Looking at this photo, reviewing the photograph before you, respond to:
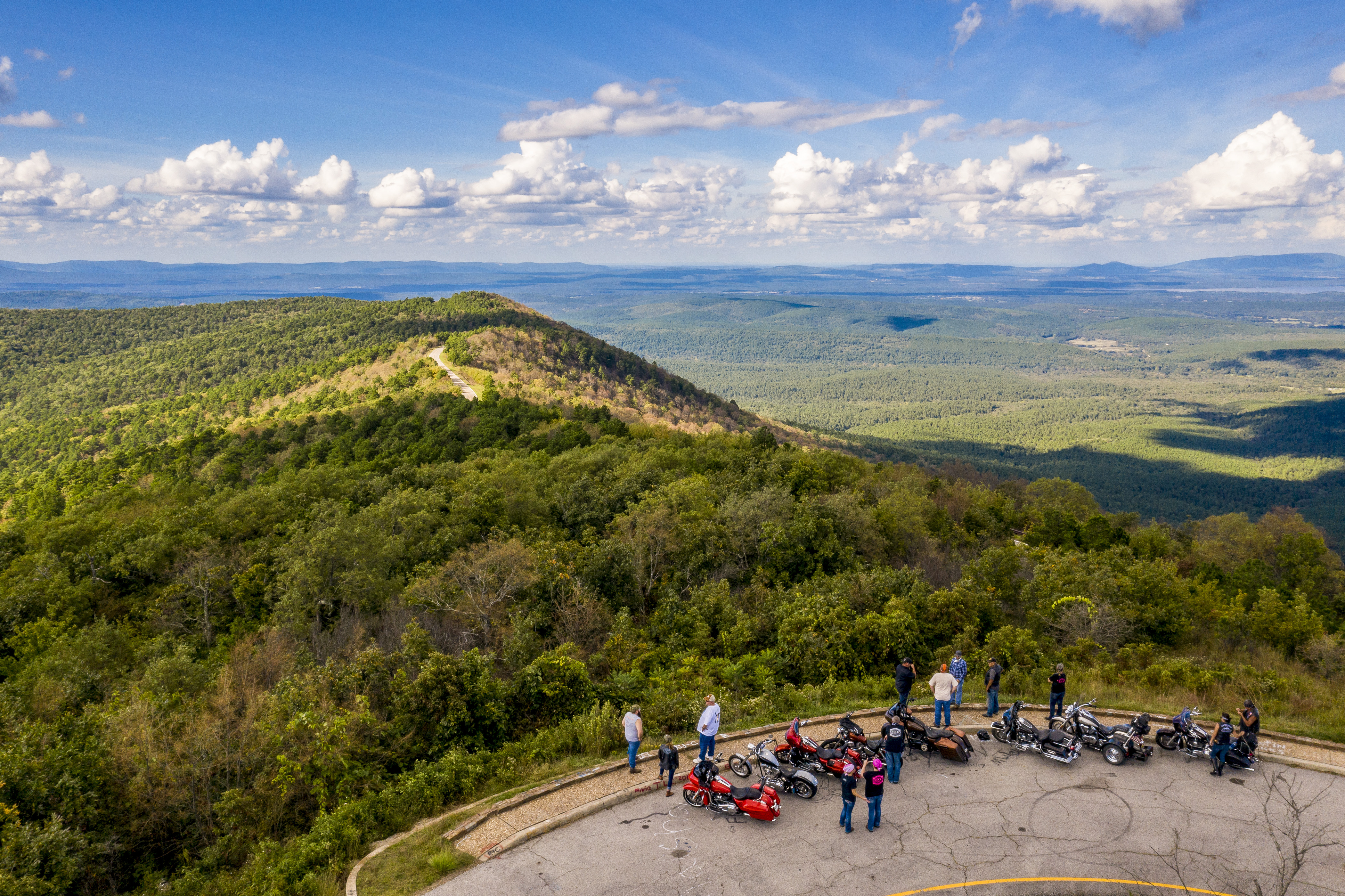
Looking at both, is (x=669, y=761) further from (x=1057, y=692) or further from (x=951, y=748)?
(x=1057, y=692)

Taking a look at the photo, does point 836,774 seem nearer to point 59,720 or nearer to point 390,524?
point 59,720

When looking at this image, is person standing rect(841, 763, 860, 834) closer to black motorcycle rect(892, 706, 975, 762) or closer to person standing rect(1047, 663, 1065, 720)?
black motorcycle rect(892, 706, 975, 762)

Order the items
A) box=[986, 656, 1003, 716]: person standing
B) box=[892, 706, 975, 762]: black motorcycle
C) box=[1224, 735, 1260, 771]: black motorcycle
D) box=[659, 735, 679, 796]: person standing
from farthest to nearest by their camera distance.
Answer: box=[986, 656, 1003, 716]: person standing, box=[892, 706, 975, 762]: black motorcycle, box=[1224, 735, 1260, 771]: black motorcycle, box=[659, 735, 679, 796]: person standing

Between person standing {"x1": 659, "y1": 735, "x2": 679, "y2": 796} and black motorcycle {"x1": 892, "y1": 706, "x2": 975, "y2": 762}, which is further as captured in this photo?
black motorcycle {"x1": 892, "y1": 706, "x2": 975, "y2": 762}

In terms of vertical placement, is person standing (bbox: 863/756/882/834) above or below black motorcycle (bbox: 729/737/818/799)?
above

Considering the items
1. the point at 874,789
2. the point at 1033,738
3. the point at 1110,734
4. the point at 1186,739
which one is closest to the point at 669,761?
the point at 874,789

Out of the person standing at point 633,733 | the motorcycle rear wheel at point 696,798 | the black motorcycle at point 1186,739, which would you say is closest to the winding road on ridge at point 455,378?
the person standing at point 633,733

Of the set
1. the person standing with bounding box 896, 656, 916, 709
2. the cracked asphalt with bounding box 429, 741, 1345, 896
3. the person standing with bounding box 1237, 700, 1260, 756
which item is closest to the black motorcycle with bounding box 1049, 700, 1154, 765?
the cracked asphalt with bounding box 429, 741, 1345, 896

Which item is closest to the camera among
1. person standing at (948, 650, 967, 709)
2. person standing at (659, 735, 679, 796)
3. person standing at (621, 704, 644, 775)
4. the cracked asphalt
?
the cracked asphalt
